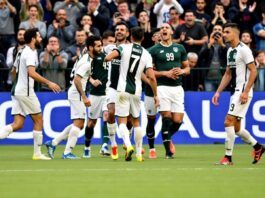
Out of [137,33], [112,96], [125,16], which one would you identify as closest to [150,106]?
[112,96]

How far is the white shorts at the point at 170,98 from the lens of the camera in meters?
19.5

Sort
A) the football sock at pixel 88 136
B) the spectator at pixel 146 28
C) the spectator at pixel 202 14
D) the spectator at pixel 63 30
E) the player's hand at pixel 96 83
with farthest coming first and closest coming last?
the spectator at pixel 202 14 < the spectator at pixel 63 30 < the spectator at pixel 146 28 < the football sock at pixel 88 136 < the player's hand at pixel 96 83

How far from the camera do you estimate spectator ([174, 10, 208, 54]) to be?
83.1ft

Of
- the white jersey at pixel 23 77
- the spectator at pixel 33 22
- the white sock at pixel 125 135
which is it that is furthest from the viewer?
the spectator at pixel 33 22

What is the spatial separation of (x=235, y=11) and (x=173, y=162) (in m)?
9.76

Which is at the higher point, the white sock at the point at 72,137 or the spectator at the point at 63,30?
the spectator at the point at 63,30

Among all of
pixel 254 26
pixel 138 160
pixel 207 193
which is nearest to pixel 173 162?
pixel 138 160

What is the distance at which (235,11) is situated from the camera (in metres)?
26.5

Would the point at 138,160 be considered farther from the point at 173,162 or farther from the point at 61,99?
the point at 61,99

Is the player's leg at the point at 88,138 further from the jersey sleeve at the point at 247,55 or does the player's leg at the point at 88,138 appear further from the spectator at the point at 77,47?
the spectator at the point at 77,47

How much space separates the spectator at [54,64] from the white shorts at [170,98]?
17.8ft

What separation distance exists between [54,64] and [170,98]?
5.87 m

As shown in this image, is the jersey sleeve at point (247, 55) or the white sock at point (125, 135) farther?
the white sock at point (125, 135)

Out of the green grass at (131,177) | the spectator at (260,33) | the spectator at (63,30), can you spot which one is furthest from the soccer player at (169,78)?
the spectator at (63,30)
